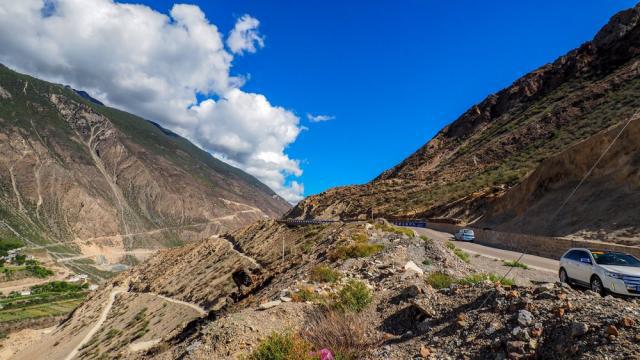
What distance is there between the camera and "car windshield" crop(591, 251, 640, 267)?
12070 millimetres

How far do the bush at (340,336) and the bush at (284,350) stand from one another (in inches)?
18.6

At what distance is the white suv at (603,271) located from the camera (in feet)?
36.0

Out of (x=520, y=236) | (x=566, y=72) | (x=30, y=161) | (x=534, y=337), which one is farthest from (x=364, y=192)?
(x=30, y=161)

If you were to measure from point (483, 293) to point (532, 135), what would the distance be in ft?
246

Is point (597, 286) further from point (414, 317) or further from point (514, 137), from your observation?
point (514, 137)

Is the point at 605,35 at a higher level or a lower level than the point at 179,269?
higher

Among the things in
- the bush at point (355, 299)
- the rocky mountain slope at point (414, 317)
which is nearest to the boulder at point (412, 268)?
the rocky mountain slope at point (414, 317)

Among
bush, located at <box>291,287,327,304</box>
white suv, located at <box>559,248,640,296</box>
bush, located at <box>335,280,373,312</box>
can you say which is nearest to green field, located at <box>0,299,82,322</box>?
bush, located at <box>291,287,327,304</box>

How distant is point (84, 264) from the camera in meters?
145

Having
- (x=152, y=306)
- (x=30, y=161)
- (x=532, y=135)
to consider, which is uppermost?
(x=30, y=161)

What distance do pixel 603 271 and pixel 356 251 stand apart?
30.8 ft

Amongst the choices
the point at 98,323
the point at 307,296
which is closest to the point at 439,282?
the point at 307,296

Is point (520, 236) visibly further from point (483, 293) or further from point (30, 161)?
point (30, 161)

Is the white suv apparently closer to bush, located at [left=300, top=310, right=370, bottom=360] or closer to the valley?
the valley
